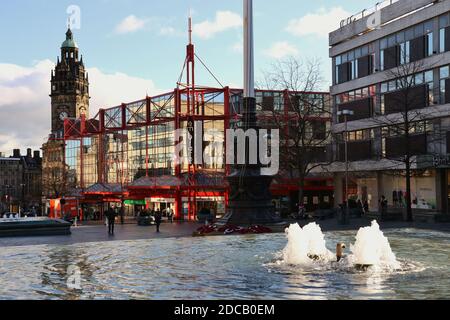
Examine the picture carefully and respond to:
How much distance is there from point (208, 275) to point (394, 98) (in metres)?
Answer: 33.1

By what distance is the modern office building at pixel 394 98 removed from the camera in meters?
47.8

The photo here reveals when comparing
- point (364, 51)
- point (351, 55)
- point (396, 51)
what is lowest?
point (396, 51)

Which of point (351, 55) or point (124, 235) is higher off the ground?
point (351, 55)

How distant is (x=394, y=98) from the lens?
45.7 metres

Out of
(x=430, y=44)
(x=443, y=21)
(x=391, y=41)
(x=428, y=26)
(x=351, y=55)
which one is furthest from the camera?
(x=351, y=55)

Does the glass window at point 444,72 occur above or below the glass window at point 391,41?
below

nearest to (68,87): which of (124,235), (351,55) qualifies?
(351,55)

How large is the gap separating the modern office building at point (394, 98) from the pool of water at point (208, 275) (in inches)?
933

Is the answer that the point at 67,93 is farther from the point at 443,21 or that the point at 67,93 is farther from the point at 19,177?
the point at 443,21

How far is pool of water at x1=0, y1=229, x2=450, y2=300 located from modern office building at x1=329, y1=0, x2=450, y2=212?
23687mm

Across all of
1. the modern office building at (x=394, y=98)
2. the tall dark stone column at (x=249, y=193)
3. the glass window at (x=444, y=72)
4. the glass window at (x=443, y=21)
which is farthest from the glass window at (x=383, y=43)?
the tall dark stone column at (x=249, y=193)

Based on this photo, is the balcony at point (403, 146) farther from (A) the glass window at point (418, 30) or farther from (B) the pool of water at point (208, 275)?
(B) the pool of water at point (208, 275)

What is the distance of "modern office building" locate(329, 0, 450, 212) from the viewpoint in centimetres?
4781
